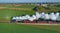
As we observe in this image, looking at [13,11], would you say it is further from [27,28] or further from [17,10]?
[27,28]

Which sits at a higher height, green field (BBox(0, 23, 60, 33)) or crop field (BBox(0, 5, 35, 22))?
crop field (BBox(0, 5, 35, 22))

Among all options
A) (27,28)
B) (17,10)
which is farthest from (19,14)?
(27,28)

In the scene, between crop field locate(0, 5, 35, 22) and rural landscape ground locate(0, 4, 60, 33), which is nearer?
rural landscape ground locate(0, 4, 60, 33)

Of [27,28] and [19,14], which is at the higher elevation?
[19,14]

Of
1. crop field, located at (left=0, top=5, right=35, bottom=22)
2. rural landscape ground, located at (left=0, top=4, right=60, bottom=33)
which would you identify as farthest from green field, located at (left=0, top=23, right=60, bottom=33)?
crop field, located at (left=0, top=5, right=35, bottom=22)

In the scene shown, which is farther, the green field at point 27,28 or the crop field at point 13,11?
the crop field at point 13,11

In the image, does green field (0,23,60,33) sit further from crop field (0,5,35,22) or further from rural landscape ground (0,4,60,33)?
crop field (0,5,35,22)

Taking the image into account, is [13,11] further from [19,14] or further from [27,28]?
[27,28]

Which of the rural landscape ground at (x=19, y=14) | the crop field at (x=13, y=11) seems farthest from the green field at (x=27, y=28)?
the crop field at (x=13, y=11)

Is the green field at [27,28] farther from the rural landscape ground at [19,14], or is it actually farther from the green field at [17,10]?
the green field at [17,10]

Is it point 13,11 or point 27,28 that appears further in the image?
point 13,11
